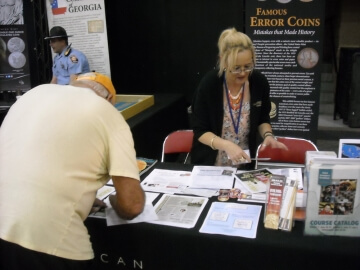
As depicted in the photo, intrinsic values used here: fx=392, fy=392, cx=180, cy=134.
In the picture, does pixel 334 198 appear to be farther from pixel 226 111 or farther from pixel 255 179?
pixel 226 111

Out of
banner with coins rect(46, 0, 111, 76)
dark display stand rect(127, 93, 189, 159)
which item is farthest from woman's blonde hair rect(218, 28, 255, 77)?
banner with coins rect(46, 0, 111, 76)

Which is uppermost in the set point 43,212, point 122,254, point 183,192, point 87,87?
point 87,87

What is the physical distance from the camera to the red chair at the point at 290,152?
227 cm

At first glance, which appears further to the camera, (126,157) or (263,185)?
(263,185)

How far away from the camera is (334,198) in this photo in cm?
125

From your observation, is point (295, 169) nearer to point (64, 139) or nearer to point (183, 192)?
point (183, 192)

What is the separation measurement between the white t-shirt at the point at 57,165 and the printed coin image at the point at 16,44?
4522 millimetres

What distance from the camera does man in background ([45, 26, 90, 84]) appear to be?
4.61 m

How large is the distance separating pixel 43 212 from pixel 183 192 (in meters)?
0.70

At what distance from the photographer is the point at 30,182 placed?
1131 millimetres

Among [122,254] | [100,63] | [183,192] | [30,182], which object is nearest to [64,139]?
[30,182]

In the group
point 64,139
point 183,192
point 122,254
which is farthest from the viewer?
point 183,192

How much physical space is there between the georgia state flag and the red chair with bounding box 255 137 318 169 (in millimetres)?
3826

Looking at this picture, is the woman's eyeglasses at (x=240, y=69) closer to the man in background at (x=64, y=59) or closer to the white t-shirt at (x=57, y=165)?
the white t-shirt at (x=57, y=165)
